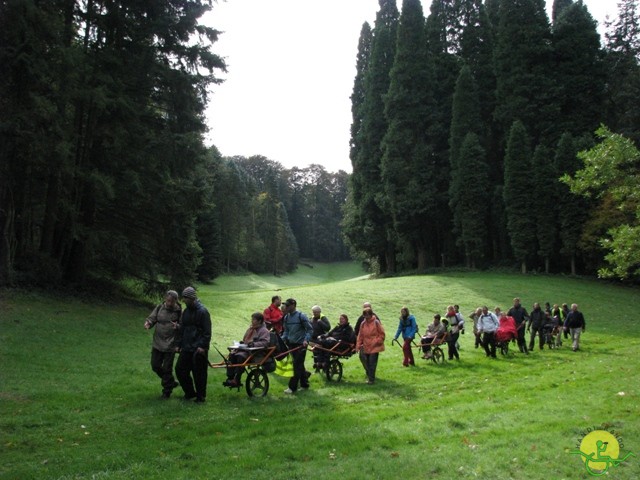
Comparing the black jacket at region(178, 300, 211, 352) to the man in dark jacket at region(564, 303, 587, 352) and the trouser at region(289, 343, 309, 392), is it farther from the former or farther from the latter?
the man in dark jacket at region(564, 303, 587, 352)

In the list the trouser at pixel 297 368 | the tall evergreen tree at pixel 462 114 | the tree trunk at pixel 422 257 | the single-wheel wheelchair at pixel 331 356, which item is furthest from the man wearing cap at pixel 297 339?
the tree trunk at pixel 422 257

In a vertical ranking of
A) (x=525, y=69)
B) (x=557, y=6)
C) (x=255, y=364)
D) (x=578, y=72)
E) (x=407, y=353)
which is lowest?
(x=407, y=353)

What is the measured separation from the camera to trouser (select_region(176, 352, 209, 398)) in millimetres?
9148

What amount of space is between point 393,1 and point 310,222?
61066 mm

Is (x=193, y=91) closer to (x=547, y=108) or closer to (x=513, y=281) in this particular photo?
(x=513, y=281)

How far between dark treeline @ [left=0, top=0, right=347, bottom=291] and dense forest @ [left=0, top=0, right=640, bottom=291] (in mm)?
74

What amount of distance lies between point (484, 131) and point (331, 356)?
40536 millimetres

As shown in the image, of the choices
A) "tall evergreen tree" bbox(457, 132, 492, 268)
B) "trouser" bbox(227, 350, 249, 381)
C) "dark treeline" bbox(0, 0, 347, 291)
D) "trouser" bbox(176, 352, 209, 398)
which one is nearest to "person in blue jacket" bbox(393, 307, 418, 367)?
"trouser" bbox(227, 350, 249, 381)

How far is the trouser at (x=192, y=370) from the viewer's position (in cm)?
915

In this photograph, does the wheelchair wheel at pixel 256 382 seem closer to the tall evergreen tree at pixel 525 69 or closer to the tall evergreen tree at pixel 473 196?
the tall evergreen tree at pixel 473 196

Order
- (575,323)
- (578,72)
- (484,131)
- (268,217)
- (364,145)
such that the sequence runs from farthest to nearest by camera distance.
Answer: (268,217), (364,145), (484,131), (578,72), (575,323)

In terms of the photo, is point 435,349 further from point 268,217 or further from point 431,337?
point 268,217

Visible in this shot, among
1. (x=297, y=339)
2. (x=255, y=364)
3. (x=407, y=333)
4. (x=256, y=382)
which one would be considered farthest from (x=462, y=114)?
(x=255, y=364)

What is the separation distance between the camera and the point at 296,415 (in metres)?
8.73
